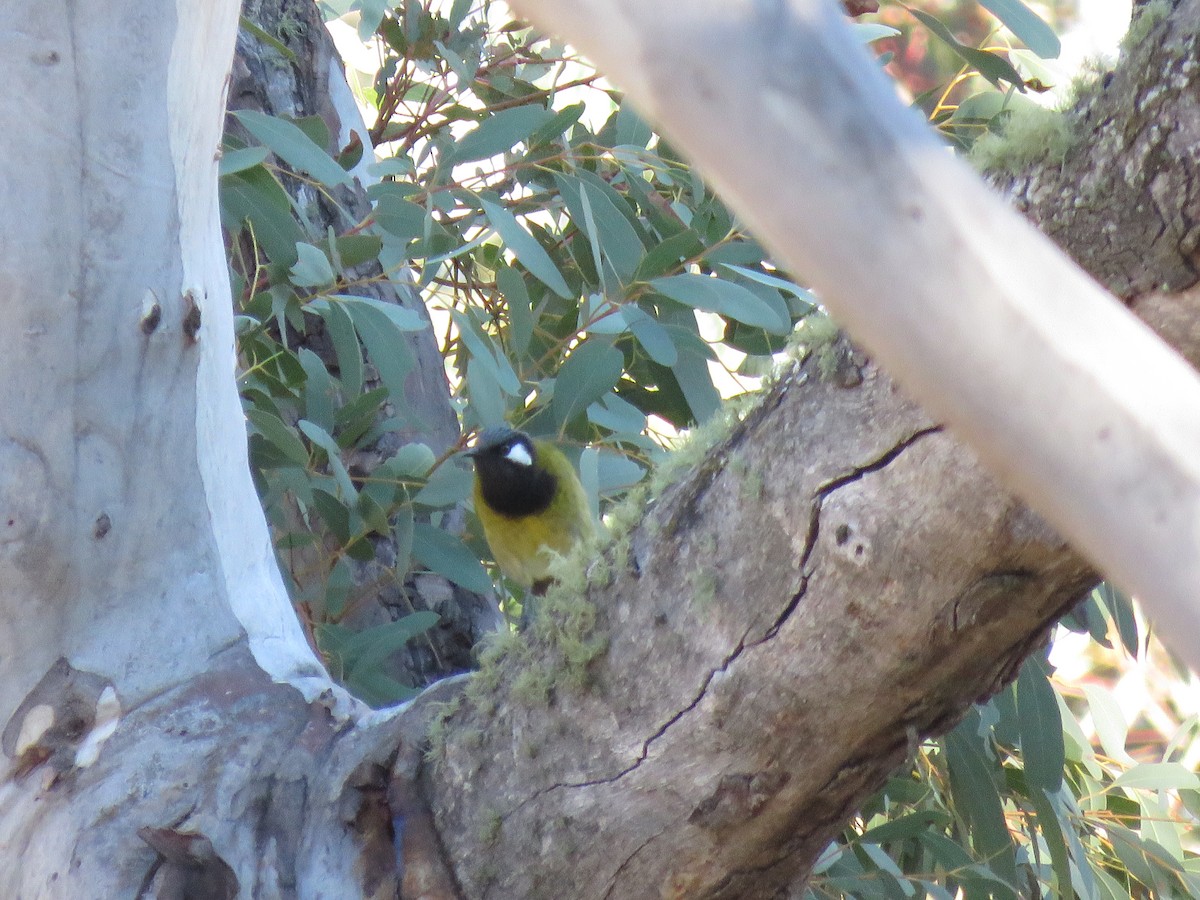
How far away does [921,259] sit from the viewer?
51 centimetres

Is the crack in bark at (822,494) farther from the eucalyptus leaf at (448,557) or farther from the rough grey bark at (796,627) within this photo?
the eucalyptus leaf at (448,557)

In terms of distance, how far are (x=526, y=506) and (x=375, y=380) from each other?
45 centimetres

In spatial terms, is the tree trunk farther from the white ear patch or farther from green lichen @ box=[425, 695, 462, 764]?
the white ear patch

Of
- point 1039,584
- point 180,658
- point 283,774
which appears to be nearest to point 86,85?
point 180,658

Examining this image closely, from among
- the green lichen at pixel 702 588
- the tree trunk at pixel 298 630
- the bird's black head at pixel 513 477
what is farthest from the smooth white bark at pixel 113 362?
the bird's black head at pixel 513 477

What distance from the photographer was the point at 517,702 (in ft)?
3.71

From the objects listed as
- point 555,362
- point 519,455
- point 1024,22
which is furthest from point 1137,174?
point 519,455

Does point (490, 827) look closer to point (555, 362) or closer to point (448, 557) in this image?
point (448, 557)

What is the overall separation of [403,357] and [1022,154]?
55.6 inches

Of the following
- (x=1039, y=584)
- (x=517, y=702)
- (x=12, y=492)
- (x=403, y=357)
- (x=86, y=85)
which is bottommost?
(x=403, y=357)

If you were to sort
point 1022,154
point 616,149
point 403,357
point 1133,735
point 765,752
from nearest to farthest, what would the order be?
point 1022,154
point 765,752
point 403,357
point 616,149
point 1133,735

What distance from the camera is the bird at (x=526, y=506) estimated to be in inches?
101

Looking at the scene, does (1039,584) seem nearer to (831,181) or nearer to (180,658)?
(831,181)

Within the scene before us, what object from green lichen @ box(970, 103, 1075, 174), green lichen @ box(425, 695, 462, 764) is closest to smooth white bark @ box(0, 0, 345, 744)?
green lichen @ box(425, 695, 462, 764)
